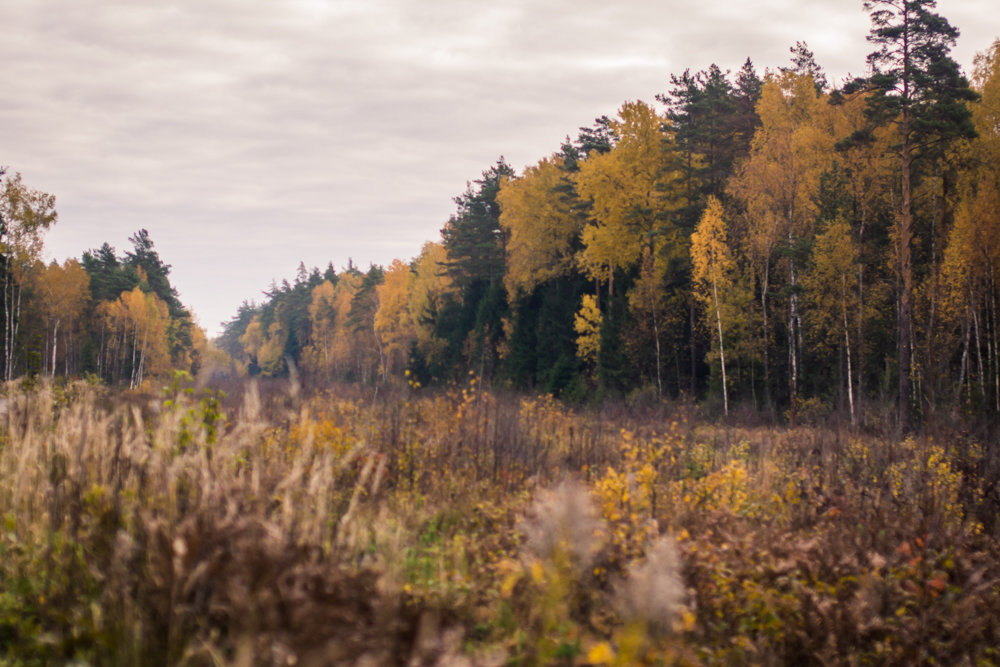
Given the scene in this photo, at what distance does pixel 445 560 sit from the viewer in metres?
5.25

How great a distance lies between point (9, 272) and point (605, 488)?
3718 centimetres

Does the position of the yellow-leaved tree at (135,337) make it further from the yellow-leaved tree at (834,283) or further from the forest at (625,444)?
the yellow-leaved tree at (834,283)

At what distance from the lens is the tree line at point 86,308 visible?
3397 centimetres

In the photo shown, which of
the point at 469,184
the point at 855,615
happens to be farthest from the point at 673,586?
the point at 469,184

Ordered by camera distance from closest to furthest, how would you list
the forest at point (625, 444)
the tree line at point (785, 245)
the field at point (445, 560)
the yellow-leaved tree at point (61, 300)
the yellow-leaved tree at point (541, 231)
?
the field at point (445, 560)
the forest at point (625, 444)
the tree line at point (785, 245)
the yellow-leaved tree at point (541, 231)
the yellow-leaved tree at point (61, 300)

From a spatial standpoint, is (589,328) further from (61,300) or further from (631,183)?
(61,300)

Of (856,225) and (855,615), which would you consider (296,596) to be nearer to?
(855,615)

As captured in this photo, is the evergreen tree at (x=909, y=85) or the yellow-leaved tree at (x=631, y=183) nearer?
the evergreen tree at (x=909, y=85)

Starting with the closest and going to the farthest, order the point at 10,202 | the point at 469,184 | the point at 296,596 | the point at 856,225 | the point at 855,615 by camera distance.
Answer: the point at 296,596 → the point at 855,615 → the point at 856,225 → the point at 10,202 → the point at 469,184

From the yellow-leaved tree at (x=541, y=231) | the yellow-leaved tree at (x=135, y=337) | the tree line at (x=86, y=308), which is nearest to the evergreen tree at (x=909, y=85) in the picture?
the yellow-leaved tree at (x=541, y=231)

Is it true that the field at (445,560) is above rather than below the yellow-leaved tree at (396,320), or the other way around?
below

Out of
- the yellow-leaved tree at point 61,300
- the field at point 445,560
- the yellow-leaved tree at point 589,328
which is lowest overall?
the field at point 445,560

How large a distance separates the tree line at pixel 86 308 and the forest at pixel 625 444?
43cm

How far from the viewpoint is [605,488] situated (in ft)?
19.6
